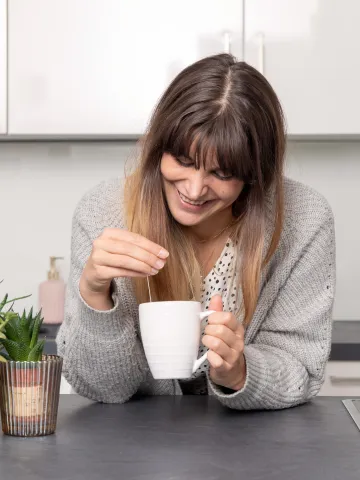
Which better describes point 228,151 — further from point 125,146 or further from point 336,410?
point 125,146

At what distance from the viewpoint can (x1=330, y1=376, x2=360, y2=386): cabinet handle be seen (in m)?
2.25

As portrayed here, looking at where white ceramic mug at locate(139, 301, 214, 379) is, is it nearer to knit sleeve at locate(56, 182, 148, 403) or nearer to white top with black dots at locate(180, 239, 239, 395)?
knit sleeve at locate(56, 182, 148, 403)

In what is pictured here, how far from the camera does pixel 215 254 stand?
162 cm

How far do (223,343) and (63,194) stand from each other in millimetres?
1694

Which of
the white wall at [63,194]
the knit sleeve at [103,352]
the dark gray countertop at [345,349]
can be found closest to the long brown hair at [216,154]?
the knit sleeve at [103,352]

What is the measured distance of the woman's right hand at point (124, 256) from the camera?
1.16 meters

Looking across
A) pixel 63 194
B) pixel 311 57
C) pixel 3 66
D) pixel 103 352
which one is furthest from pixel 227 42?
pixel 103 352

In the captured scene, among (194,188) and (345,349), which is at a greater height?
(194,188)

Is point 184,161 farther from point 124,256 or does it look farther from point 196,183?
point 124,256

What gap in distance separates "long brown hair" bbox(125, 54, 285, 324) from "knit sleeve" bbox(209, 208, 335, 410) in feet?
0.19

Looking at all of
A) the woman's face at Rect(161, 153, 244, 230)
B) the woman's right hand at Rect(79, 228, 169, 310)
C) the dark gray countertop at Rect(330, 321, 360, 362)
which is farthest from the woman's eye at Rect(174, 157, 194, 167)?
the dark gray countertop at Rect(330, 321, 360, 362)

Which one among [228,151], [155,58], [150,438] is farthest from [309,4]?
[150,438]

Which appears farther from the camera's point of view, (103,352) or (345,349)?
(345,349)

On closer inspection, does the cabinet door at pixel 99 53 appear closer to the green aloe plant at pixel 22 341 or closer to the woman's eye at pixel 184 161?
the woman's eye at pixel 184 161
